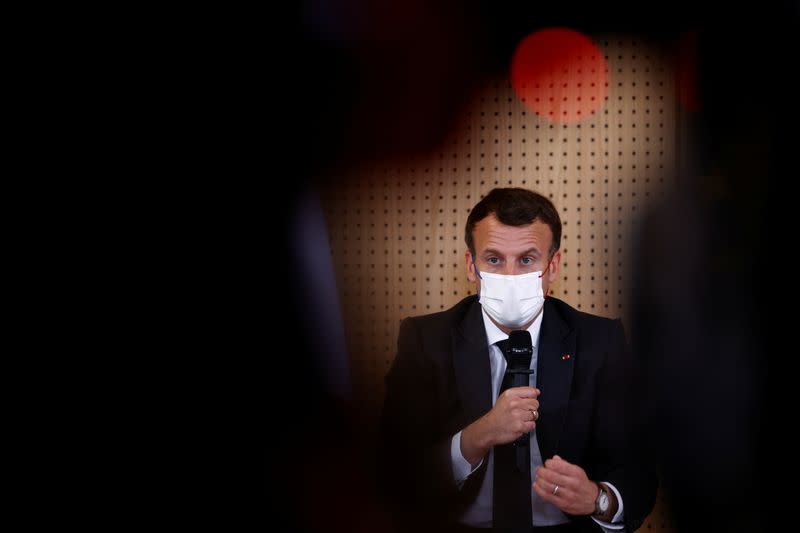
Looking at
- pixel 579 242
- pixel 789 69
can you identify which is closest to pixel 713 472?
pixel 579 242

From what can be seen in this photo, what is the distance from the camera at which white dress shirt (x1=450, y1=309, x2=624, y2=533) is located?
Result: 2.04 metres

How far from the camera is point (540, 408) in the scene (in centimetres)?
202

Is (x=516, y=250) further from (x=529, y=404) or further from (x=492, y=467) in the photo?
(x=492, y=467)

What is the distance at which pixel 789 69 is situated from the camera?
229cm

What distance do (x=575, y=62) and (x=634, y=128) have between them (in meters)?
0.36

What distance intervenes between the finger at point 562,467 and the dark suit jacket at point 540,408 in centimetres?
15

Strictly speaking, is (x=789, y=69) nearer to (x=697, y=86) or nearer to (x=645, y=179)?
(x=697, y=86)

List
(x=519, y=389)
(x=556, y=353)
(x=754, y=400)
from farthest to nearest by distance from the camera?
(x=754, y=400), (x=556, y=353), (x=519, y=389)

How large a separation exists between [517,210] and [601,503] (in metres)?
1.02

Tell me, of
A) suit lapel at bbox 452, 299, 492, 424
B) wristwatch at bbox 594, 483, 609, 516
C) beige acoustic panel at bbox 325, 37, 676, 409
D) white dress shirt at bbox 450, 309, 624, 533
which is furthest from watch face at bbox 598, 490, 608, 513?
beige acoustic panel at bbox 325, 37, 676, 409

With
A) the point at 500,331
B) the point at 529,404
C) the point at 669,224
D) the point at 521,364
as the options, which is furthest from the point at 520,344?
the point at 669,224

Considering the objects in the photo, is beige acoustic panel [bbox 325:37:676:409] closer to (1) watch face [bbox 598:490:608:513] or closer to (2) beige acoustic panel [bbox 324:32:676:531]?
(2) beige acoustic panel [bbox 324:32:676:531]

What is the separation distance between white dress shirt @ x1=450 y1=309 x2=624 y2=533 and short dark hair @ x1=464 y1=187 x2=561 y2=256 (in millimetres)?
303

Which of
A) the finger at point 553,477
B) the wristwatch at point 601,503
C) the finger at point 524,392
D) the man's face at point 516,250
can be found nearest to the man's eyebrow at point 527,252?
the man's face at point 516,250
